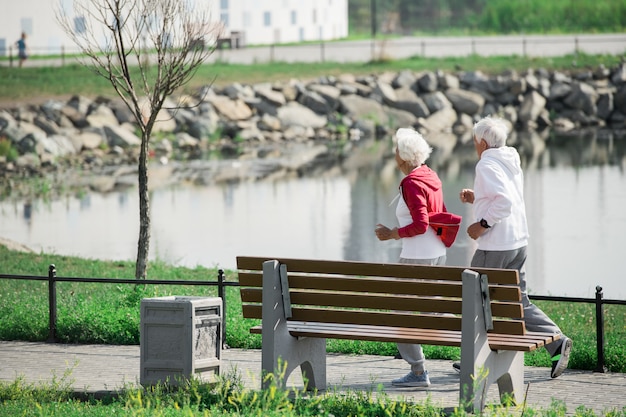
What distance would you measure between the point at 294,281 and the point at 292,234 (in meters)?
12.4

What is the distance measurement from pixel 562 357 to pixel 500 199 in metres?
1.29

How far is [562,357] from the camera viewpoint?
8930 millimetres

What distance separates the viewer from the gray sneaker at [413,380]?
8.82 m

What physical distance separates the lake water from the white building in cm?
1550

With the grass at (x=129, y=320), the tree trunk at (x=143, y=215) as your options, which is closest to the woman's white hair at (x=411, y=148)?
the grass at (x=129, y=320)

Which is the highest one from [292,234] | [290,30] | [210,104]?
[290,30]

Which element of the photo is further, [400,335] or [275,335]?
[275,335]

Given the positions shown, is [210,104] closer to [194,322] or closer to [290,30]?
[290,30]

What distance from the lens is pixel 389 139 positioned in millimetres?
40188

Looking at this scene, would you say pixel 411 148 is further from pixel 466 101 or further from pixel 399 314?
pixel 466 101

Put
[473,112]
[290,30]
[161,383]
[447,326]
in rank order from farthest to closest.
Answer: [290,30]
[473,112]
[161,383]
[447,326]

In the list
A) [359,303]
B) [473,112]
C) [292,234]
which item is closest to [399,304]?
[359,303]

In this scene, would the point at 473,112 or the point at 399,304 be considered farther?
the point at 473,112

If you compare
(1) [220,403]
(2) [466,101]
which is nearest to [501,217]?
(1) [220,403]
